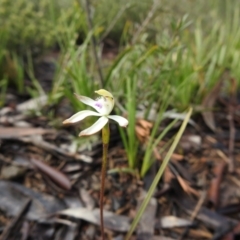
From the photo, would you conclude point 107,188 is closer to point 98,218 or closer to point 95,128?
point 98,218

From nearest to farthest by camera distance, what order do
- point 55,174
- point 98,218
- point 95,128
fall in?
point 95,128 → point 98,218 → point 55,174

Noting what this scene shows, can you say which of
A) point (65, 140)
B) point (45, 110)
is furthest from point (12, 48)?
point (65, 140)

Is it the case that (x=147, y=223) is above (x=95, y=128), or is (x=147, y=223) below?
below

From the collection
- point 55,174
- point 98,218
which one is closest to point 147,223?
point 98,218

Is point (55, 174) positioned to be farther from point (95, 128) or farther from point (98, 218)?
point (95, 128)

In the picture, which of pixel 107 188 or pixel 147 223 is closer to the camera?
pixel 147 223

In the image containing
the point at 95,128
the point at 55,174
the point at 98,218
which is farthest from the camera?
the point at 55,174

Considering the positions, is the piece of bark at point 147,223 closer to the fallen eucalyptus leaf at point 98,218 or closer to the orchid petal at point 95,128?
the fallen eucalyptus leaf at point 98,218

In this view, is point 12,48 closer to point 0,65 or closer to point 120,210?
point 0,65

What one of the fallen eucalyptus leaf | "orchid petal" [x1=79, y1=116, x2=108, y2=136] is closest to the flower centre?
"orchid petal" [x1=79, y1=116, x2=108, y2=136]

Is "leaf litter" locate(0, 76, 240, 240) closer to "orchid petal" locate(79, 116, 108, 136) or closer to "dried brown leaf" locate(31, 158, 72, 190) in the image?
"dried brown leaf" locate(31, 158, 72, 190)

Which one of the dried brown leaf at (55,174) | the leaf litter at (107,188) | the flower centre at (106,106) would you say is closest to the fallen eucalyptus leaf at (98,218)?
the leaf litter at (107,188)
